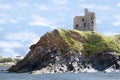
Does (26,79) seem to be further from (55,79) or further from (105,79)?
(105,79)

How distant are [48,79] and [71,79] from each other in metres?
7.68

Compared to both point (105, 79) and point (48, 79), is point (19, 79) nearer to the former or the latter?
point (48, 79)

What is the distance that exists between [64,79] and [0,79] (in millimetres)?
21453

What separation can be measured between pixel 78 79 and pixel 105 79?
9.21 meters

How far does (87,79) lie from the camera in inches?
A: 6698

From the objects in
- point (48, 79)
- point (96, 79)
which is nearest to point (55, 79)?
point (48, 79)

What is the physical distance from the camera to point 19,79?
171 meters

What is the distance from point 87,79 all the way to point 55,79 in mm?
10997

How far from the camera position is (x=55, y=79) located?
167750 millimetres

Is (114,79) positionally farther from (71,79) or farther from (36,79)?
(36,79)

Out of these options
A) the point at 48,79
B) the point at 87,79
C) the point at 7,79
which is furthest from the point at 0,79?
the point at 87,79

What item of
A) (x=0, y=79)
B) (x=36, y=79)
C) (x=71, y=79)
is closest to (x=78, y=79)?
(x=71, y=79)

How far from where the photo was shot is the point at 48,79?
169 meters

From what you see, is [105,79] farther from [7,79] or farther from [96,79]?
[7,79]
